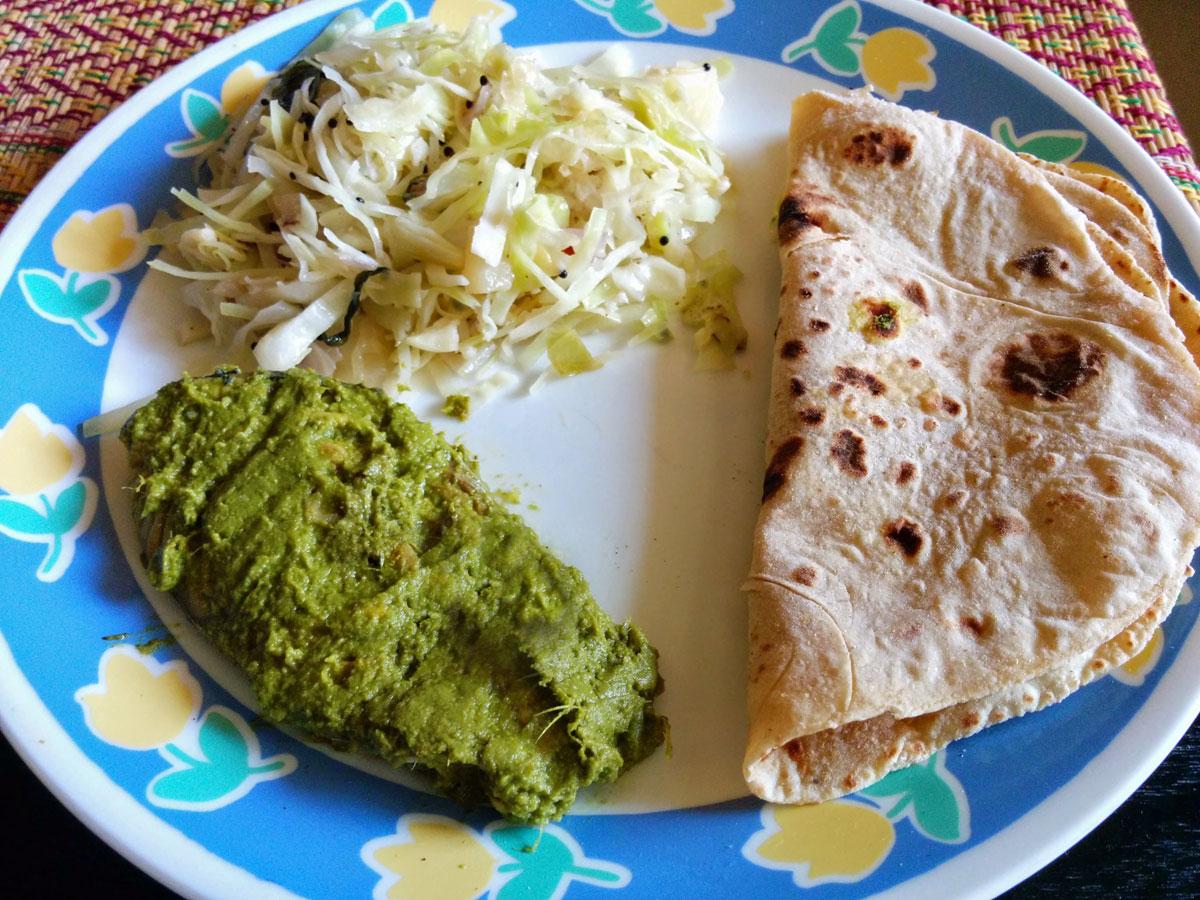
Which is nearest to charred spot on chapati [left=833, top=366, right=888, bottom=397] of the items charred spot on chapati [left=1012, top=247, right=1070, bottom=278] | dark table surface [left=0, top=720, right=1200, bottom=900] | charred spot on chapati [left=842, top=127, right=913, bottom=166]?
charred spot on chapati [left=1012, top=247, right=1070, bottom=278]

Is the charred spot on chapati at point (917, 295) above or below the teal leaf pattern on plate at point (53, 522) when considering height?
above

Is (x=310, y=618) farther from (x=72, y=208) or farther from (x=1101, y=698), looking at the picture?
(x=1101, y=698)

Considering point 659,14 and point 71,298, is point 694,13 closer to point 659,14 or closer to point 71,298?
point 659,14

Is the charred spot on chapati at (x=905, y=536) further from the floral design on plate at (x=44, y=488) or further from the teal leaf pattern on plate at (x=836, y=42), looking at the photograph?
the floral design on plate at (x=44, y=488)

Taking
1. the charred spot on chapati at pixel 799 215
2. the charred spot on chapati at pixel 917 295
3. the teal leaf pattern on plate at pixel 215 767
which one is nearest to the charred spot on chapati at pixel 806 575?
the charred spot on chapati at pixel 917 295

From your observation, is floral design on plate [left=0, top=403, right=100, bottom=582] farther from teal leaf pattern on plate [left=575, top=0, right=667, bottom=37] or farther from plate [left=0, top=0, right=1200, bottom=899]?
teal leaf pattern on plate [left=575, top=0, right=667, bottom=37]
